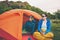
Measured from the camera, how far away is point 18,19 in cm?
622

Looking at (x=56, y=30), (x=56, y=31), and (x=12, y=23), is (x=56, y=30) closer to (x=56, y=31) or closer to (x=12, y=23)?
(x=56, y=31)

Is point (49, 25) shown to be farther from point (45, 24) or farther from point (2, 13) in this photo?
point (2, 13)

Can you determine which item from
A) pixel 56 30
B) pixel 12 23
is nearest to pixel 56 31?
pixel 56 30

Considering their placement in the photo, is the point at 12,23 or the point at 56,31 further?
the point at 56,31

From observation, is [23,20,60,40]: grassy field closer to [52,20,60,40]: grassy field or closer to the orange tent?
[52,20,60,40]: grassy field

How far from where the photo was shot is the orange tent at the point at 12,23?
609 centimetres

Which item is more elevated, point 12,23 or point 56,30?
point 12,23

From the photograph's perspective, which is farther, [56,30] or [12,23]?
[56,30]

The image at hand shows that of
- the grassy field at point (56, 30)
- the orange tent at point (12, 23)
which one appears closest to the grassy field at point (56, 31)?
the grassy field at point (56, 30)

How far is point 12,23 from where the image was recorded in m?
6.15

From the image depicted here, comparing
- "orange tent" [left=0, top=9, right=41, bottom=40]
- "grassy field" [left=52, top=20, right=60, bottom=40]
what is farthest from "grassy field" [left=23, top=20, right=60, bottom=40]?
→ "orange tent" [left=0, top=9, right=41, bottom=40]

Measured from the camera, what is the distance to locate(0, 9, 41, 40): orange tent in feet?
20.0

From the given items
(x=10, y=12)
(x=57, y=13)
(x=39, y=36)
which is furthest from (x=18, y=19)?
(x=57, y=13)

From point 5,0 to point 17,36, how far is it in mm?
1341
